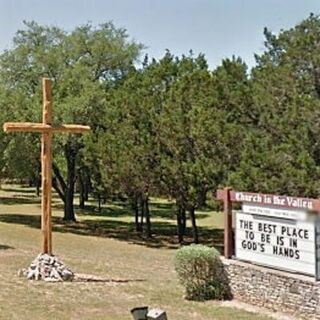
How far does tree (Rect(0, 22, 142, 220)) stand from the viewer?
3006 centimetres

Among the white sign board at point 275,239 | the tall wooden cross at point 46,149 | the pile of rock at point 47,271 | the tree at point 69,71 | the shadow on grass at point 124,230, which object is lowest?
the shadow on grass at point 124,230

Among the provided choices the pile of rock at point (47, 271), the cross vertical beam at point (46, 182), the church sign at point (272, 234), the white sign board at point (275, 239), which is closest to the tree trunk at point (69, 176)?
the cross vertical beam at point (46, 182)

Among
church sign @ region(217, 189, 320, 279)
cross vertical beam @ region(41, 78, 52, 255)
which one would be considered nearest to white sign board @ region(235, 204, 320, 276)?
church sign @ region(217, 189, 320, 279)

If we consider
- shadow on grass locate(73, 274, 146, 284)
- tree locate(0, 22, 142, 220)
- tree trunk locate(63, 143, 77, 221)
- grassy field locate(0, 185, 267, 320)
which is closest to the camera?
grassy field locate(0, 185, 267, 320)

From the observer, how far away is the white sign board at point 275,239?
10.3 meters

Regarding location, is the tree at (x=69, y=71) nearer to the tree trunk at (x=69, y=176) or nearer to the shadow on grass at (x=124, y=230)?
the tree trunk at (x=69, y=176)

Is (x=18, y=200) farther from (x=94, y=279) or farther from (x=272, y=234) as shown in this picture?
(x=272, y=234)

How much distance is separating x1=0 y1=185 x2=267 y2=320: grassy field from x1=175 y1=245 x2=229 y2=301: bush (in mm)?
338

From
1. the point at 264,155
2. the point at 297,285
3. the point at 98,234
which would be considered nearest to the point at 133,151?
the point at 98,234

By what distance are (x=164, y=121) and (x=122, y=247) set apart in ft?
16.0

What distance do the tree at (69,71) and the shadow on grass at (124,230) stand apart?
1.96m

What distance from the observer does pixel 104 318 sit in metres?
9.71

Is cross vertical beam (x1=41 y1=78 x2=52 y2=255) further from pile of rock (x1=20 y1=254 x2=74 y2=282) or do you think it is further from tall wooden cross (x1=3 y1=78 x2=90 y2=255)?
pile of rock (x1=20 y1=254 x2=74 y2=282)

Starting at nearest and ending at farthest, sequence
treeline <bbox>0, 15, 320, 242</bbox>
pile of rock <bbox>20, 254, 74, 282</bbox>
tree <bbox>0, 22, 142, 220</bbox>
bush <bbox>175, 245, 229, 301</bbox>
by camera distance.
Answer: bush <bbox>175, 245, 229, 301</bbox> → pile of rock <bbox>20, 254, 74, 282</bbox> → treeline <bbox>0, 15, 320, 242</bbox> → tree <bbox>0, 22, 142, 220</bbox>
